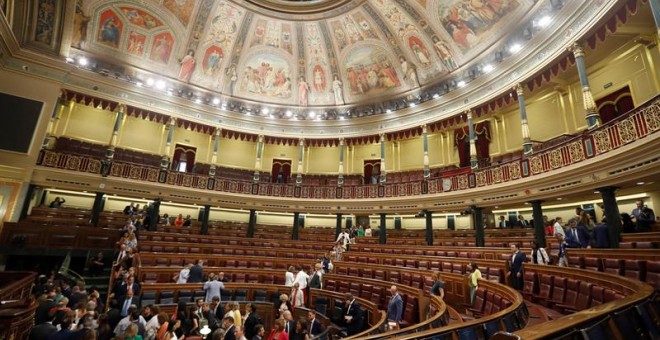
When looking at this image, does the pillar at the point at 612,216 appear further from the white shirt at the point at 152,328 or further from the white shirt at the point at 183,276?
the white shirt at the point at 183,276

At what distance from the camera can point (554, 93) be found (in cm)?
1308

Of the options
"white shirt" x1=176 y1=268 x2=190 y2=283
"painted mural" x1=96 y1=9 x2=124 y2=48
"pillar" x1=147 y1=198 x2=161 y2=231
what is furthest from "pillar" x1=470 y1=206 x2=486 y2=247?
"painted mural" x1=96 y1=9 x2=124 y2=48

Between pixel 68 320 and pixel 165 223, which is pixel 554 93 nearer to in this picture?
pixel 68 320

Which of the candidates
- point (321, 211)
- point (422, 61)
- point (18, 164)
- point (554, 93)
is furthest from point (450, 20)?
point (18, 164)

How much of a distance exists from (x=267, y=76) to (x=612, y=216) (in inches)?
719

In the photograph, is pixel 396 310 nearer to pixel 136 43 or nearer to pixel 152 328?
pixel 152 328

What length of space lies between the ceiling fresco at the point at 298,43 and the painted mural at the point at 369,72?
60 millimetres

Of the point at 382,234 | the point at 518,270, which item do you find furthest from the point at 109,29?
the point at 518,270

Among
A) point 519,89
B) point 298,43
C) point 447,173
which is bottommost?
point 447,173

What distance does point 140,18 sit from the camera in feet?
53.0

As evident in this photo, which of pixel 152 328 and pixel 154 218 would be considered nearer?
pixel 152 328

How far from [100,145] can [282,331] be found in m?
17.3

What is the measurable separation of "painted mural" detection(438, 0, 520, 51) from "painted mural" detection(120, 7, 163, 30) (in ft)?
48.6

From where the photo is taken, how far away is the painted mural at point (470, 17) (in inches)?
513
